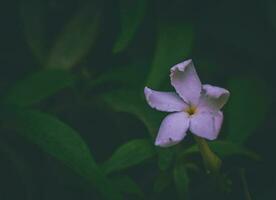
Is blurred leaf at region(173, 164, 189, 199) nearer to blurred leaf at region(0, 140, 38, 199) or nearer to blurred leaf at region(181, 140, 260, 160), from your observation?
blurred leaf at region(181, 140, 260, 160)

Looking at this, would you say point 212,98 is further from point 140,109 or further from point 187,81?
point 140,109

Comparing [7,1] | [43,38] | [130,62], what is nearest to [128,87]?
[130,62]

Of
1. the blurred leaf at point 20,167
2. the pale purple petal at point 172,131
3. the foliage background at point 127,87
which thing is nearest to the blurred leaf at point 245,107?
the foliage background at point 127,87

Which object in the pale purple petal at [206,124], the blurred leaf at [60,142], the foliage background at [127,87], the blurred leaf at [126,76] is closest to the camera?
the pale purple petal at [206,124]

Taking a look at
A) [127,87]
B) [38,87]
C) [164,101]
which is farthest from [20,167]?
[164,101]

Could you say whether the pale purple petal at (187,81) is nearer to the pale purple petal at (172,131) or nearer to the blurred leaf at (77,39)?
the pale purple petal at (172,131)

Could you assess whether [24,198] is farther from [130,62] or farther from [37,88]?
[130,62]
